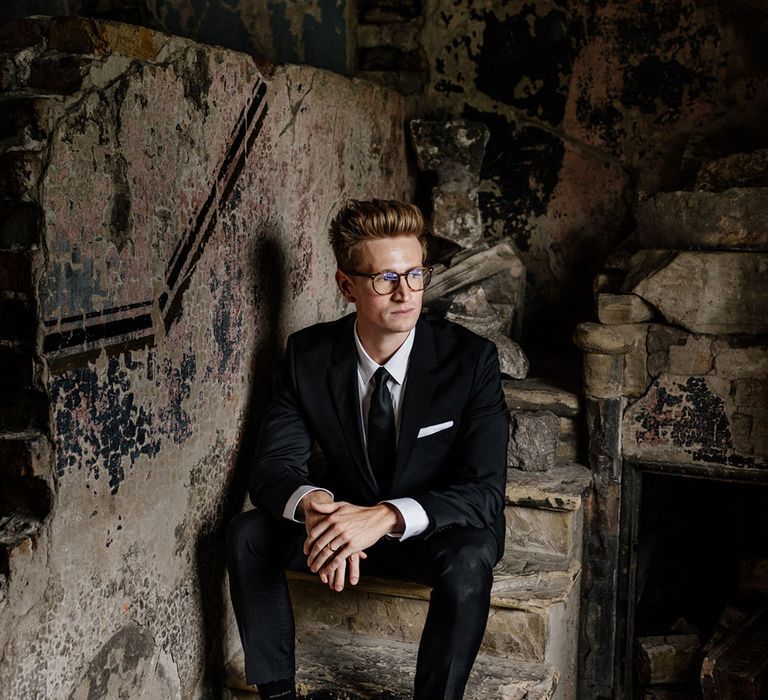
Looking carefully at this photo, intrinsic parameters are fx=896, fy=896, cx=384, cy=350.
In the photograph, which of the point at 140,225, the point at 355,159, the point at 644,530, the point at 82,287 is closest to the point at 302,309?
the point at 355,159

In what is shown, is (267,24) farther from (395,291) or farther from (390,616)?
(390,616)

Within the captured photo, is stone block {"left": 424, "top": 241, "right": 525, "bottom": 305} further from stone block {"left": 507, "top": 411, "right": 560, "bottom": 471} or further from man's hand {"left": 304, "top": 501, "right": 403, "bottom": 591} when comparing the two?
man's hand {"left": 304, "top": 501, "right": 403, "bottom": 591}

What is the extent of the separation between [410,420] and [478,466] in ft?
0.72

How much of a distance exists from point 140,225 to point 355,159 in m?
1.38

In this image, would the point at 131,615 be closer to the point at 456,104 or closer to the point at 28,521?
the point at 28,521

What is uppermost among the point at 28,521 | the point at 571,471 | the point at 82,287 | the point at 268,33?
the point at 268,33

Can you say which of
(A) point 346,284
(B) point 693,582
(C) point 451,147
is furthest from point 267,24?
(B) point 693,582

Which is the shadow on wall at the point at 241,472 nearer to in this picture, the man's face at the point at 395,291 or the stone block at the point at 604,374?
the man's face at the point at 395,291

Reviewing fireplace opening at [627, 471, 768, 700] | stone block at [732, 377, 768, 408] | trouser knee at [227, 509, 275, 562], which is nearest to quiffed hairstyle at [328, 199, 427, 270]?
trouser knee at [227, 509, 275, 562]

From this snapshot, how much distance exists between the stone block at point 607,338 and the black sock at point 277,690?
1.44 metres

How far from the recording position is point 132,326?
78.5 inches

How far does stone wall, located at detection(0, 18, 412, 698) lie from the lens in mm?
1729

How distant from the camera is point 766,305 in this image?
9.25 feet

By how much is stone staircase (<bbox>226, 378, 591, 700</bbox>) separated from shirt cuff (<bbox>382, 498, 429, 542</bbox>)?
459 millimetres
